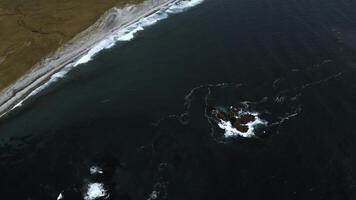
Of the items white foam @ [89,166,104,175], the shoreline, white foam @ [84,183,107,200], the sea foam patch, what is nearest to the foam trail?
the shoreline

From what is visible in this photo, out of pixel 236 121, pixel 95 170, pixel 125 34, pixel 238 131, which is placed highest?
pixel 125 34

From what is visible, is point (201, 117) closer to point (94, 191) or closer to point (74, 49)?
point (94, 191)

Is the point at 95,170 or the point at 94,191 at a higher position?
the point at 95,170

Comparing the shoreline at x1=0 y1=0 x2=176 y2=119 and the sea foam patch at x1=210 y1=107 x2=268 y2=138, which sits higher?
the shoreline at x1=0 y1=0 x2=176 y2=119

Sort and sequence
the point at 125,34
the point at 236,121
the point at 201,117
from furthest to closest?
1. the point at 125,34
2. the point at 201,117
3. the point at 236,121

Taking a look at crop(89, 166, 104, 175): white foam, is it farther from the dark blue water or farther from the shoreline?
the shoreline

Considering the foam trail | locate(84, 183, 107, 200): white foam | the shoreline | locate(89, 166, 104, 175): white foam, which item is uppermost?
the shoreline

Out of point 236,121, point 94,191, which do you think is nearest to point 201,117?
point 236,121

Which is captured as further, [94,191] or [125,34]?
[125,34]
